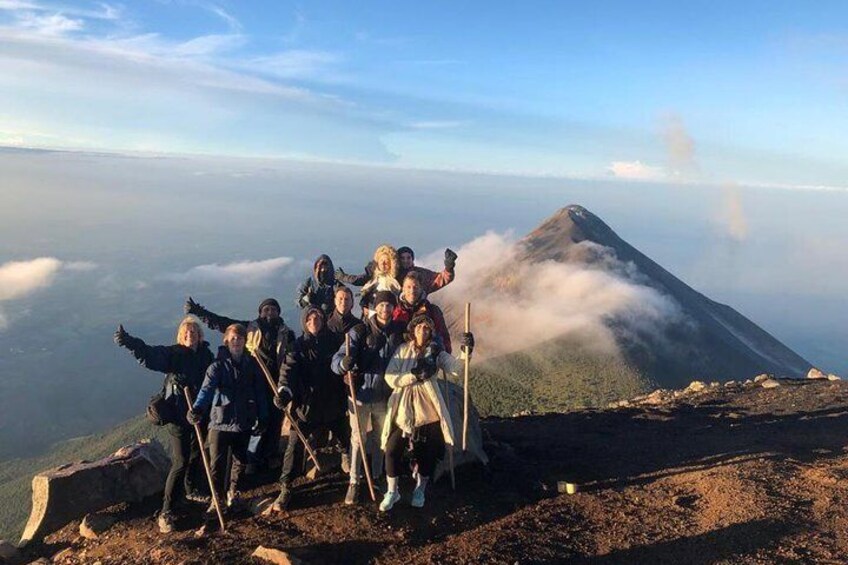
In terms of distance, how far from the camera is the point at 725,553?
881cm

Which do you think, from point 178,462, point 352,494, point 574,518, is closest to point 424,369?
point 352,494

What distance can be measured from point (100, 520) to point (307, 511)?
412cm

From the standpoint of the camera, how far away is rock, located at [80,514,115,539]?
10367mm

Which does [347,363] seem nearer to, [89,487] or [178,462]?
[178,462]

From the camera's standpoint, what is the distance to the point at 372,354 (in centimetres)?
997

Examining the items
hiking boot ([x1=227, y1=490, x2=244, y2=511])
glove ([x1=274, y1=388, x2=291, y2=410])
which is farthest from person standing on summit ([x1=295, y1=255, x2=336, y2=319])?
hiking boot ([x1=227, y1=490, x2=244, y2=511])

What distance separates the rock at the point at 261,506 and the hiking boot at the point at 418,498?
2.52 metres

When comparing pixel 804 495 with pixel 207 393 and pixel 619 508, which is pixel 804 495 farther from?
pixel 207 393

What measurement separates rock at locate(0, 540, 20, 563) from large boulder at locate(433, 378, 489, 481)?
7787 millimetres

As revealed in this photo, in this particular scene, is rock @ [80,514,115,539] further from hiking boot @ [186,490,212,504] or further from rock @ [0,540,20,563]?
hiking boot @ [186,490,212,504]

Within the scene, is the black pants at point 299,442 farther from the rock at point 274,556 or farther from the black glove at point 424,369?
the black glove at point 424,369

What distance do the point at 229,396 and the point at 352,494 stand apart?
2.72m

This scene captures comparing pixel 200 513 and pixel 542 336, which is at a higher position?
pixel 200 513

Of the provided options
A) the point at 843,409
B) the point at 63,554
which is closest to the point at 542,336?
the point at 843,409
